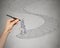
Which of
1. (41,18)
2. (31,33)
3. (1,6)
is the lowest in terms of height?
(31,33)

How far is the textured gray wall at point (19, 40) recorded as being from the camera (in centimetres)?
147

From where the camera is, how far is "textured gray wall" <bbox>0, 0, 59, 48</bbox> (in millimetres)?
1469

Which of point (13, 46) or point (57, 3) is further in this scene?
point (13, 46)

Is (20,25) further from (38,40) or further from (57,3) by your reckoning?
(57,3)

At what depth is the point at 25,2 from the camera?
1.57 metres

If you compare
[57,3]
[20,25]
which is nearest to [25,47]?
[20,25]

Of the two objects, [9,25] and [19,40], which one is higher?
[9,25]

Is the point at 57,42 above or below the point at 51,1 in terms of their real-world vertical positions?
below

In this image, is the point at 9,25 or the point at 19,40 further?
the point at 19,40

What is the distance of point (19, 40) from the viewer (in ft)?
5.13

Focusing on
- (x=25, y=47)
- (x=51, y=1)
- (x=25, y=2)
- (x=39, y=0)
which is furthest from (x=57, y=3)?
(x=25, y=47)

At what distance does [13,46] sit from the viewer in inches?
62.1

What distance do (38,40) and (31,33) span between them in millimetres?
103

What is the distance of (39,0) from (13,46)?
561 mm
